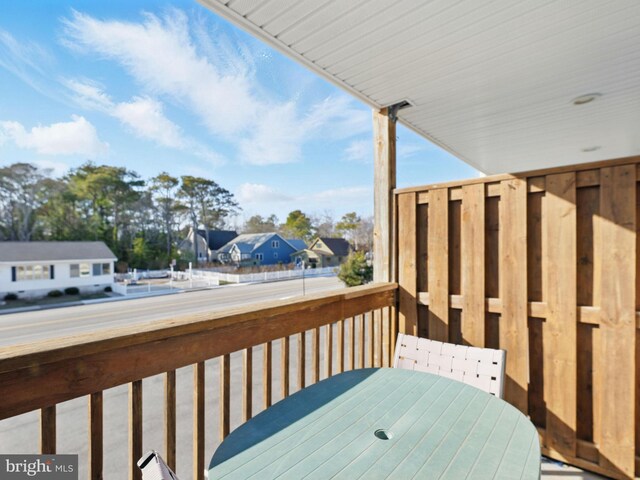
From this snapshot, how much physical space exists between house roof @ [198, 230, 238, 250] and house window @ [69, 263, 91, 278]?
1351cm

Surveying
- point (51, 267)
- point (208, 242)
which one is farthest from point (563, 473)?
point (208, 242)

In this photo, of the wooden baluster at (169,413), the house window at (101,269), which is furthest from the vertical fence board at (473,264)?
the house window at (101,269)

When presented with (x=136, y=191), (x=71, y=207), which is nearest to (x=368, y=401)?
(x=71, y=207)

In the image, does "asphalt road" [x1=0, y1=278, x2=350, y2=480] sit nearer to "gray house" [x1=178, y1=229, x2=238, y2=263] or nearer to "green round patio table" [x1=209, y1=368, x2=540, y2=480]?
"green round patio table" [x1=209, y1=368, x2=540, y2=480]

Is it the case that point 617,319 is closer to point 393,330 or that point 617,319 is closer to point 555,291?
point 555,291

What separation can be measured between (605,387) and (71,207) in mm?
25244

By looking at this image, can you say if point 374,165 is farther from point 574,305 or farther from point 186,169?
point 186,169

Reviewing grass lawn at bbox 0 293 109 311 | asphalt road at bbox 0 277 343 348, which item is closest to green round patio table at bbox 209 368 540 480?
asphalt road at bbox 0 277 343 348

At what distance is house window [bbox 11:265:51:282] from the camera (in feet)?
37.8

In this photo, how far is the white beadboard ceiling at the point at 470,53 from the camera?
151cm

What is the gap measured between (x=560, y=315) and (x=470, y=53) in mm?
1605

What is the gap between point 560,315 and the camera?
68.7 inches

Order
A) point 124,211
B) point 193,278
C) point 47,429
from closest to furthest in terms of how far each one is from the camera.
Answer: point 47,429 < point 193,278 < point 124,211

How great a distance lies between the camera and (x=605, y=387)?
162cm
